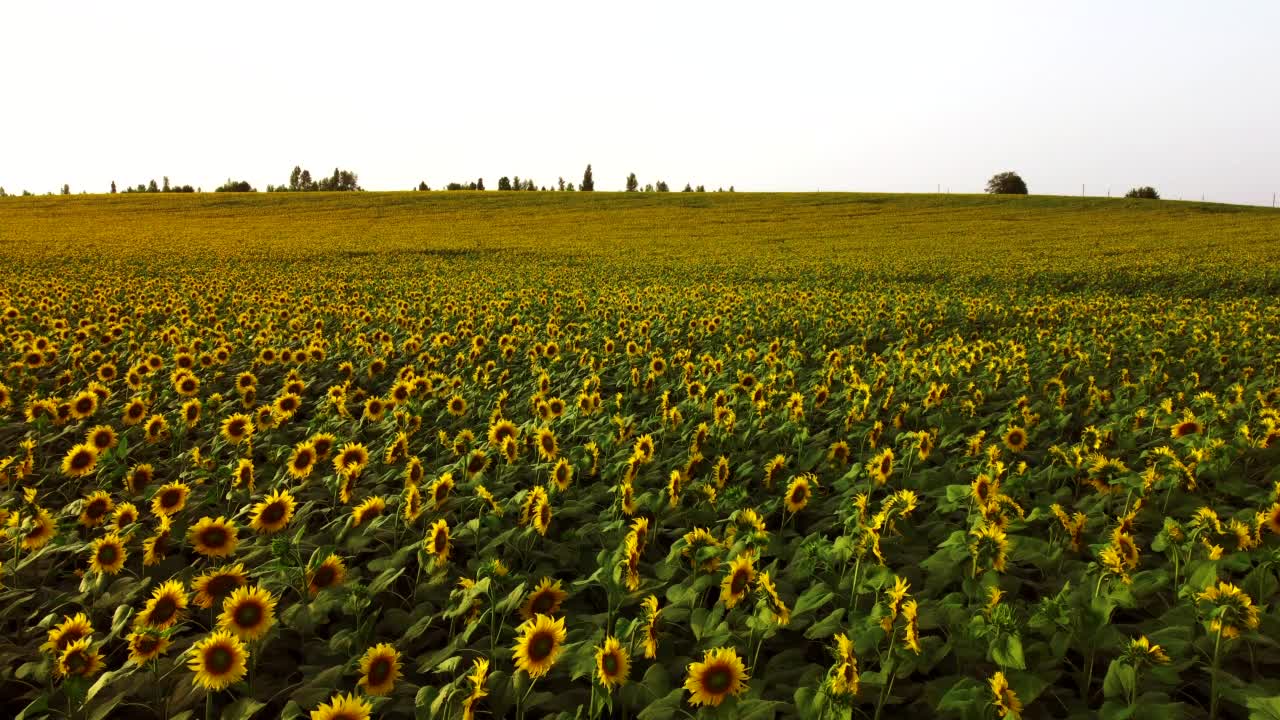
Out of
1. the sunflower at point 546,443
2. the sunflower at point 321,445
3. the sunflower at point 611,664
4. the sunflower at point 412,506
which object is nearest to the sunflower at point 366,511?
the sunflower at point 412,506

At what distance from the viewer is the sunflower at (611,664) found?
7.06 feet

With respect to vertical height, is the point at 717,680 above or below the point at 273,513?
below

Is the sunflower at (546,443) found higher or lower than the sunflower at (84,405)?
lower

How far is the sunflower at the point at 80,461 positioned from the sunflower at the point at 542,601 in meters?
3.12

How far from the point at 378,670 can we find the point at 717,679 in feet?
3.90

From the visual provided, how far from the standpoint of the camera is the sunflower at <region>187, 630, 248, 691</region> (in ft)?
7.89

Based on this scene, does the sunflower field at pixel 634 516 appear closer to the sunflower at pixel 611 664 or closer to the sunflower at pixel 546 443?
the sunflower at pixel 611 664

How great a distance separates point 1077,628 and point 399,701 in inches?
95.1

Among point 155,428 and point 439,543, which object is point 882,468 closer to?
point 439,543

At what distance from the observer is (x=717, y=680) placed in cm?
215

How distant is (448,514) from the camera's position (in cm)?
385

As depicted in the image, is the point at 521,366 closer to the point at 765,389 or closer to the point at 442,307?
the point at 765,389

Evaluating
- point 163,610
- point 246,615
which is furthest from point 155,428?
point 246,615

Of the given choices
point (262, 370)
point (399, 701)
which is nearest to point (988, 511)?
point (399, 701)
